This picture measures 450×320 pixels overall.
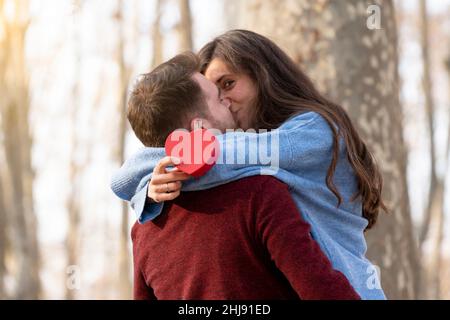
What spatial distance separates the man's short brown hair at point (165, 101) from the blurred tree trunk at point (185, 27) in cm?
687

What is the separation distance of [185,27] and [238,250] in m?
7.46

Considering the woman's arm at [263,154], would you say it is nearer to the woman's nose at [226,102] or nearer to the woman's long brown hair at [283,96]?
the woman's long brown hair at [283,96]

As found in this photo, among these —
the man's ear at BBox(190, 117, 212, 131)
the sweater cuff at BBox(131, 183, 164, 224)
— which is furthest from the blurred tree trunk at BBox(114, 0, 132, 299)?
the man's ear at BBox(190, 117, 212, 131)

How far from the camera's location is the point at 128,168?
7.55ft

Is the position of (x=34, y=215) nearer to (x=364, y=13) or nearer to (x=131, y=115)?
(x=364, y=13)

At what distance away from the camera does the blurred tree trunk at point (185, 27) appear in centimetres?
901

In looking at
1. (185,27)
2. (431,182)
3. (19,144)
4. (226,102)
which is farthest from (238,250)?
(19,144)

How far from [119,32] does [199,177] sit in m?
13.2

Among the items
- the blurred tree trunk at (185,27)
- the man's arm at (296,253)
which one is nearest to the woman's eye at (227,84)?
the man's arm at (296,253)

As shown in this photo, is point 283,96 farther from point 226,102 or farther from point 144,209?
point 144,209

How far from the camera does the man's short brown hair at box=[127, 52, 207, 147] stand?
6.97ft

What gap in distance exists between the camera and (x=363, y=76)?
434 cm

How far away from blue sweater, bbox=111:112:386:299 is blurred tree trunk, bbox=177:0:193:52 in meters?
6.91

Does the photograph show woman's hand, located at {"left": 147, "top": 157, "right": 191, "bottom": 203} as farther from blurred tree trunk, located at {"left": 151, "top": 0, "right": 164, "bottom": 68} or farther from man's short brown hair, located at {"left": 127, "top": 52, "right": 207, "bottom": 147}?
blurred tree trunk, located at {"left": 151, "top": 0, "right": 164, "bottom": 68}
